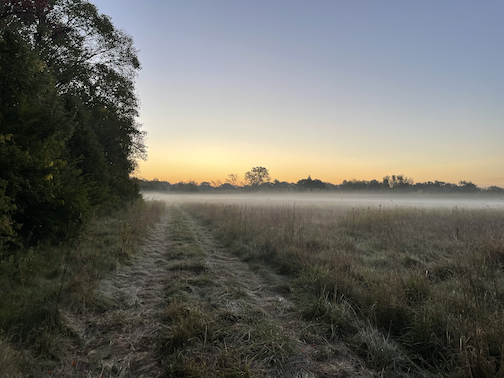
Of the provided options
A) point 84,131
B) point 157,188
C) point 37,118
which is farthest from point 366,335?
point 157,188

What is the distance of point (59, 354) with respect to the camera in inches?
112

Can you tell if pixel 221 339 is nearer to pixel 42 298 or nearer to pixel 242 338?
pixel 242 338

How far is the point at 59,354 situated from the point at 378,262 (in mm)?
6258

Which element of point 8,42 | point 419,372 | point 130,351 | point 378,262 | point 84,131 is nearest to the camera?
point 419,372

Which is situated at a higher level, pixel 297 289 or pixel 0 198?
pixel 0 198

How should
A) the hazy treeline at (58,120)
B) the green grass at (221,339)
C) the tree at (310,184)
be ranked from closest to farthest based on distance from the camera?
the green grass at (221,339) → the hazy treeline at (58,120) → the tree at (310,184)

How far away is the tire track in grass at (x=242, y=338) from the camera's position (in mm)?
2713

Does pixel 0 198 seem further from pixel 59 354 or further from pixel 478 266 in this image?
pixel 478 266

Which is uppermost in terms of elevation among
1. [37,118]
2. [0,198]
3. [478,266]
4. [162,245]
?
[37,118]

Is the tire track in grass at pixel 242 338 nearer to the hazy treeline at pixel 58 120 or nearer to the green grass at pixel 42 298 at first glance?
the green grass at pixel 42 298

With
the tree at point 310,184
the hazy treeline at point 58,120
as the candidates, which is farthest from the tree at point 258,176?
the hazy treeline at point 58,120

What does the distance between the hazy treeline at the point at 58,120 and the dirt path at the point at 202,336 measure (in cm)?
230

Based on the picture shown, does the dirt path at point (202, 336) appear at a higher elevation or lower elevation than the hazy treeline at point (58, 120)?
lower

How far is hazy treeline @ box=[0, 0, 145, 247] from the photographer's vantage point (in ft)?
16.9
